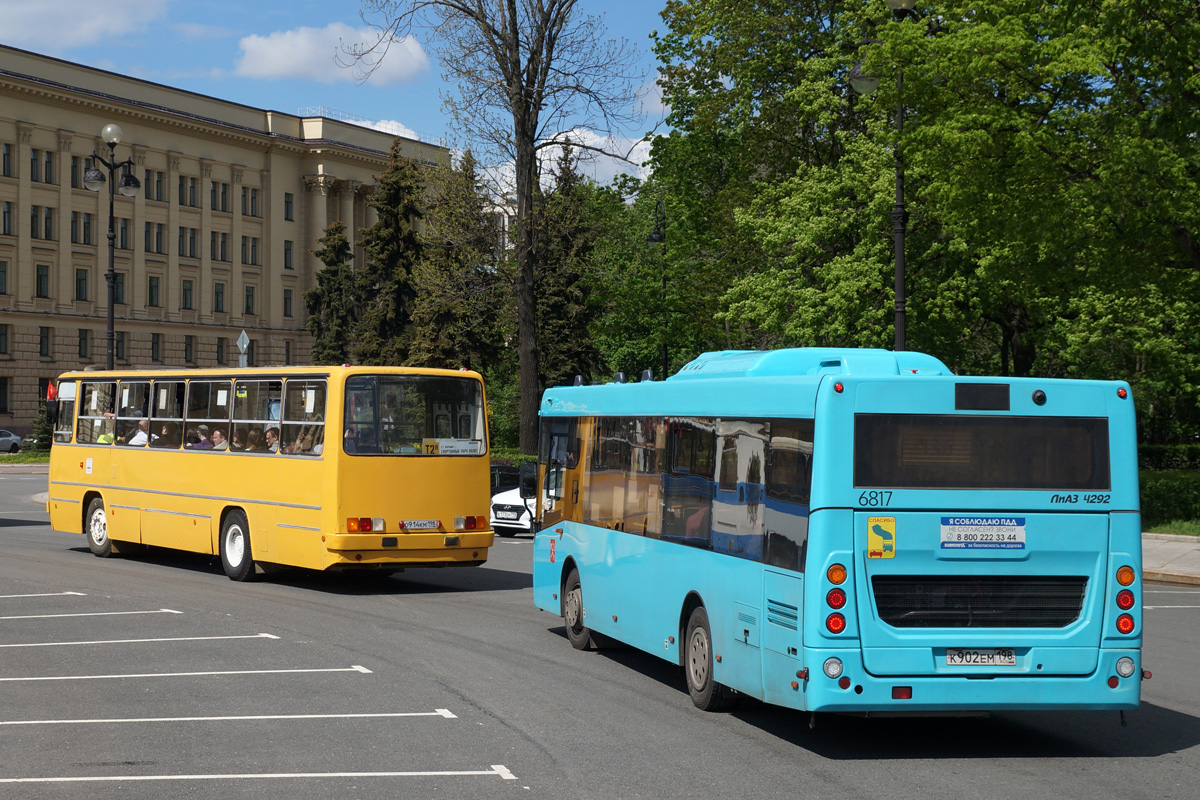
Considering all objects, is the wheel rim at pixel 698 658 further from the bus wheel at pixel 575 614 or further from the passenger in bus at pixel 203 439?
the passenger in bus at pixel 203 439

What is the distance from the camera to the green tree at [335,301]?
81.1 metres

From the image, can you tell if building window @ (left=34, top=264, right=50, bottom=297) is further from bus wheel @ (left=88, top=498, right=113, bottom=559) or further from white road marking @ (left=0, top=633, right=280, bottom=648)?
white road marking @ (left=0, top=633, right=280, bottom=648)

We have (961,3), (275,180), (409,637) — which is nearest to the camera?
(409,637)

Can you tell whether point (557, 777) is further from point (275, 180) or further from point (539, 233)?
point (275, 180)

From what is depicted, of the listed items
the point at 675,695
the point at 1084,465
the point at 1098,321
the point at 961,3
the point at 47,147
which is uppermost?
the point at 47,147

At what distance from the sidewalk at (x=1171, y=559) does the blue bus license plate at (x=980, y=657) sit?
10332mm

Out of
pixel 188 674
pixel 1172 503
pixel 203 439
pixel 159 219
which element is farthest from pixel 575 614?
pixel 159 219

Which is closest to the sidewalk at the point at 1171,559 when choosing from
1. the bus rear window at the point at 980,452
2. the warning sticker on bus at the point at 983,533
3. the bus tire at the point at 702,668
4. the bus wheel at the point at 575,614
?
the bus wheel at the point at 575,614

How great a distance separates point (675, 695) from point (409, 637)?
3862 mm

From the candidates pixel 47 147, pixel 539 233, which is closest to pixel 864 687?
pixel 539 233

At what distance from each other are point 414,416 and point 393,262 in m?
49.7

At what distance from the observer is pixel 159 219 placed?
88.5 meters

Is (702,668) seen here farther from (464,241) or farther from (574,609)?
(464,241)

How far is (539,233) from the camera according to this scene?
3784 cm
